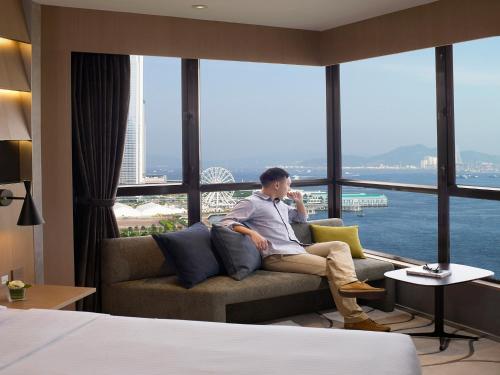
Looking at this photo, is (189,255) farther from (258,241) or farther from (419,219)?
A: (419,219)

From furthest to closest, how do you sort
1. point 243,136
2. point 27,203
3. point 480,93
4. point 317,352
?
point 243,136
point 480,93
point 27,203
point 317,352

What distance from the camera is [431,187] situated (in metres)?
4.95

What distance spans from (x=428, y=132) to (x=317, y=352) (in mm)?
3062

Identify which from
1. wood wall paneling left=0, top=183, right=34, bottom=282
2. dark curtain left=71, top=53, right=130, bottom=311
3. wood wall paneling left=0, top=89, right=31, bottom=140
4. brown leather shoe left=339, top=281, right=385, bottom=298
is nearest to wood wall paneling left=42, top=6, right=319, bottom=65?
dark curtain left=71, top=53, right=130, bottom=311

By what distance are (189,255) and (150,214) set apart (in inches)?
34.2

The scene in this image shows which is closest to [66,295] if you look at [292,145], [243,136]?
[243,136]

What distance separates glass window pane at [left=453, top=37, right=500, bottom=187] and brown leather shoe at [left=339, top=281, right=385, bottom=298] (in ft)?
3.63

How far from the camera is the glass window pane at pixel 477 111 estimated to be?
4.61 m

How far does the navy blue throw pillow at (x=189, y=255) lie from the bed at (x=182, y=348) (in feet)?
4.83

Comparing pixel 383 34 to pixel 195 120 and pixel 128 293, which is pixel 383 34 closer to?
pixel 195 120

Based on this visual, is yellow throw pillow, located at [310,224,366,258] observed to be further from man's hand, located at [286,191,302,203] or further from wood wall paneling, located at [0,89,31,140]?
wood wall paneling, located at [0,89,31,140]

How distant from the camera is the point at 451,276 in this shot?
4.22 meters

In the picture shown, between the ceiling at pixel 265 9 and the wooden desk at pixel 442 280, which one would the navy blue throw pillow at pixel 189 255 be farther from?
the ceiling at pixel 265 9

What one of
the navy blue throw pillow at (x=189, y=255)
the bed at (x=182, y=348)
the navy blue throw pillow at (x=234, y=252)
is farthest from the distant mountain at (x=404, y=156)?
the bed at (x=182, y=348)
